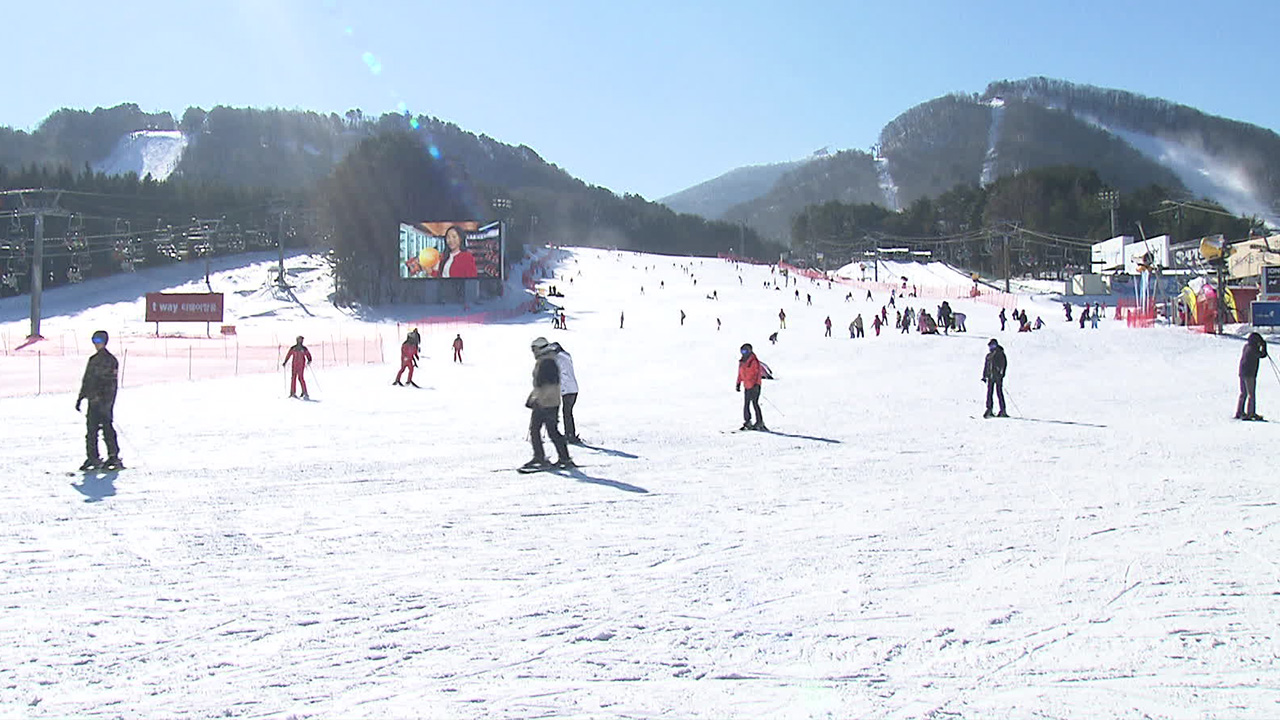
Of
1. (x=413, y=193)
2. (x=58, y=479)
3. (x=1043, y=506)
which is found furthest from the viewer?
(x=413, y=193)

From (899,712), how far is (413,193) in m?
68.6

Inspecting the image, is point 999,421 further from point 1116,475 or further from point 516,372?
point 516,372

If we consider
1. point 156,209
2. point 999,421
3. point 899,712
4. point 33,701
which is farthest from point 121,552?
point 156,209

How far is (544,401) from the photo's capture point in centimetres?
880

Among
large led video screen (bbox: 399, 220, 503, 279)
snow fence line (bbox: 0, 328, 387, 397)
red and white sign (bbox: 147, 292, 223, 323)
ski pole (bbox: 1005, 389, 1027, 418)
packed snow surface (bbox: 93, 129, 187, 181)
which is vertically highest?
packed snow surface (bbox: 93, 129, 187, 181)

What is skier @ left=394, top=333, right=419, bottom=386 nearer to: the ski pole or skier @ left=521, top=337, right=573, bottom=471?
skier @ left=521, top=337, right=573, bottom=471

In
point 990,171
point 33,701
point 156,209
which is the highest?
point 990,171

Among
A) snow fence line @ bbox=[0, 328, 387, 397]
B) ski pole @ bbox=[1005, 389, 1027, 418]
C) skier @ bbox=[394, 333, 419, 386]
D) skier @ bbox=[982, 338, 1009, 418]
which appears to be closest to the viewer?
skier @ bbox=[982, 338, 1009, 418]

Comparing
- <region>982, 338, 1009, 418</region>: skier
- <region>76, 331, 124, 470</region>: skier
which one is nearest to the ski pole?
<region>982, 338, 1009, 418</region>: skier

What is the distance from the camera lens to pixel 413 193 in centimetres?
6825

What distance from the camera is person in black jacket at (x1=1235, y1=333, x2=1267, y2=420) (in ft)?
42.2

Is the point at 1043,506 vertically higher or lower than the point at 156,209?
lower

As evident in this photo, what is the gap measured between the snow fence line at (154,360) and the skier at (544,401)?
30.8 ft

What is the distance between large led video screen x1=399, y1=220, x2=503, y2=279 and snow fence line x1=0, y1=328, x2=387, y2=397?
42.3 feet
